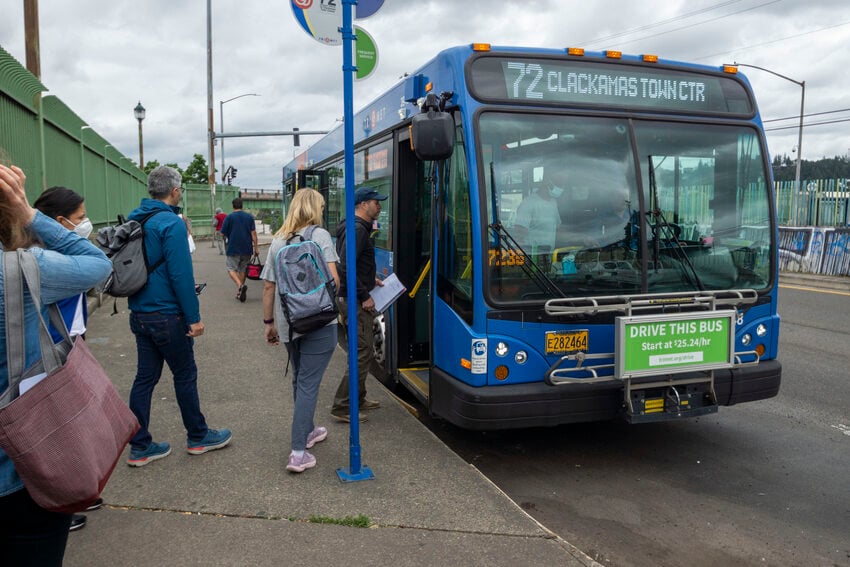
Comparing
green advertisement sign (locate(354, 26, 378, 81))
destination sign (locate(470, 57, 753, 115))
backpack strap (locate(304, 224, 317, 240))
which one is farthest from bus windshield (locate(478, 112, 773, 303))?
backpack strap (locate(304, 224, 317, 240))

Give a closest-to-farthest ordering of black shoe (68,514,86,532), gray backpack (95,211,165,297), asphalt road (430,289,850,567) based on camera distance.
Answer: black shoe (68,514,86,532)
asphalt road (430,289,850,567)
gray backpack (95,211,165,297)

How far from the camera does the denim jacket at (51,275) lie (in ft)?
6.60

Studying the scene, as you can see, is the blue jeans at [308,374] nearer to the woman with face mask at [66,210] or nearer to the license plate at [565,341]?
the woman with face mask at [66,210]

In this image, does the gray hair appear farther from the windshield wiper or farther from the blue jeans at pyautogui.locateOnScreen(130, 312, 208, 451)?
the windshield wiper

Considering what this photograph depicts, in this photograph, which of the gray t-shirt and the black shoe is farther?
the gray t-shirt

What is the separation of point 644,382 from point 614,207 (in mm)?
1219

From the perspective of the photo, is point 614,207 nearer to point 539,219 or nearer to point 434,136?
point 539,219

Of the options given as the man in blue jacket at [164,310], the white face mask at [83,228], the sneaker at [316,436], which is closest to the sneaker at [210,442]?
the man in blue jacket at [164,310]

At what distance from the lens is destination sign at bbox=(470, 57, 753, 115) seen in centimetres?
474

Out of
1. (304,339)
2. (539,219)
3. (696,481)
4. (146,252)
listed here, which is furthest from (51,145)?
(696,481)

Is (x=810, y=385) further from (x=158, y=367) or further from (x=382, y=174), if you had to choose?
(x=158, y=367)

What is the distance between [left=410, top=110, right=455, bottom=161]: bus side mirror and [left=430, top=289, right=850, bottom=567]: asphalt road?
7.54ft

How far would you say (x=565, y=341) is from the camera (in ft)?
15.5

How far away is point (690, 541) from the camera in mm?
3938
